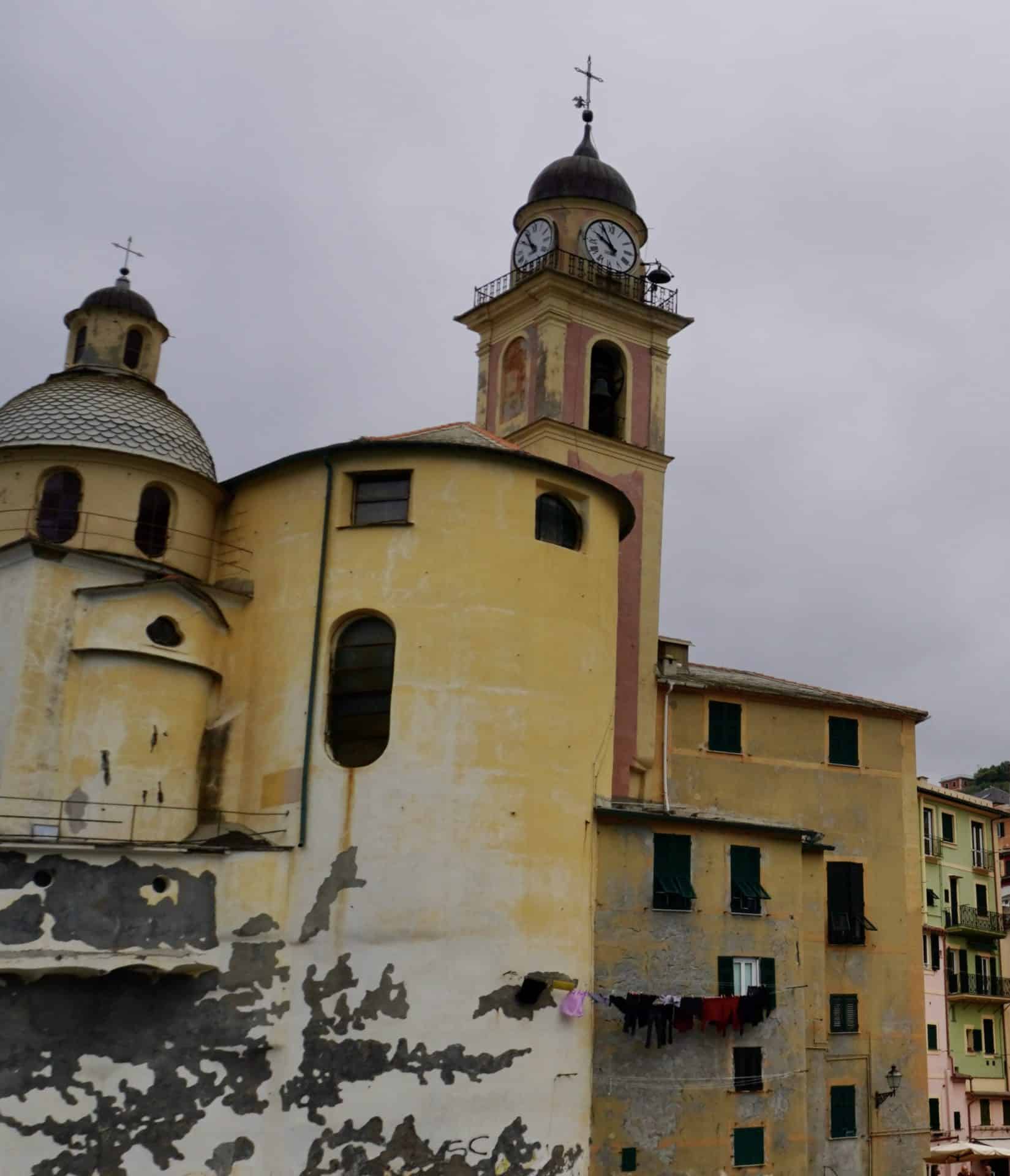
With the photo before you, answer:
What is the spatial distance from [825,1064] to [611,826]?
439 inches

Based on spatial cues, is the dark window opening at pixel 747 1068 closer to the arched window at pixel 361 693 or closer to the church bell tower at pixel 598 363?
the church bell tower at pixel 598 363

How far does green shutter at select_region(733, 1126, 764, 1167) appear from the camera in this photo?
87.5 feet

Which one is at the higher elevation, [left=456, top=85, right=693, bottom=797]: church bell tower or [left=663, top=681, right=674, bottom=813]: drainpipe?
[left=456, top=85, right=693, bottom=797]: church bell tower

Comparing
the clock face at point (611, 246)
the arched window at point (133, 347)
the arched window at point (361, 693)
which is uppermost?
the clock face at point (611, 246)

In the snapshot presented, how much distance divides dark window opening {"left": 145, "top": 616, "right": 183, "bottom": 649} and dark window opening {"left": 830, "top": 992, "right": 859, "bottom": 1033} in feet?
64.4

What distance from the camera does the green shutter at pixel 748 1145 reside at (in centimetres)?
2666

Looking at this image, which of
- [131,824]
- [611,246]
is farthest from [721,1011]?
[611,246]

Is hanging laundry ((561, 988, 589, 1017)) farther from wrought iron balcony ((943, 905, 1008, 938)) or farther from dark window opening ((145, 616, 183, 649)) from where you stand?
wrought iron balcony ((943, 905, 1008, 938))

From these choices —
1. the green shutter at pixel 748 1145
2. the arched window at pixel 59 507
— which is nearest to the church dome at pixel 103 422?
the arched window at pixel 59 507

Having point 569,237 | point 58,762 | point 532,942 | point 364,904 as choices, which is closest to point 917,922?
point 532,942

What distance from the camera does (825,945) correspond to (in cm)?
3453

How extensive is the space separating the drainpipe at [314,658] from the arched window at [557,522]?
420 cm

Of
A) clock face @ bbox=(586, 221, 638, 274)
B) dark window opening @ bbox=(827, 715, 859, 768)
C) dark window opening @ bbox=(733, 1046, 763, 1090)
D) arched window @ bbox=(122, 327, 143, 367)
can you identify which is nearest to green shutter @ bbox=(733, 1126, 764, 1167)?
dark window opening @ bbox=(733, 1046, 763, 1090)

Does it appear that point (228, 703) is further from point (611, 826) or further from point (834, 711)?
point (834, 711)
